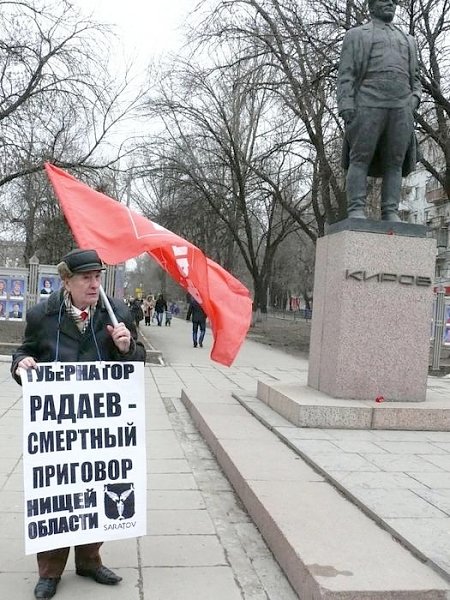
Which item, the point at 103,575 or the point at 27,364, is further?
the point at 103,575

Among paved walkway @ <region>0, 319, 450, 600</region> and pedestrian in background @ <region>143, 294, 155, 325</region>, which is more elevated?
pedestrian in background @ <region>143, 294, 155, 325</region>

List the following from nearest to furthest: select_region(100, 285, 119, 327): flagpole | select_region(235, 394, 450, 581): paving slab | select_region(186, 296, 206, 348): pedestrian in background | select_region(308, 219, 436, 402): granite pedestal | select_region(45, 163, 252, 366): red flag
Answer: select_region(100, 285, 119, 327): flagpole → select_region(235, 394, 450, 581): paving slab → select_region(45, 163, 252, 366): red flag → select_region(308, 219, 436, 402): granite pedestal → select_region(186, 296, 206, 348): pedestrian in background

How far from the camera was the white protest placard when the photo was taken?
3113 millimetres

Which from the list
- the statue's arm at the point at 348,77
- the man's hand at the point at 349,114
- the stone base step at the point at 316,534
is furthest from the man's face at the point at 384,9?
the stone base step at the point at 316,534

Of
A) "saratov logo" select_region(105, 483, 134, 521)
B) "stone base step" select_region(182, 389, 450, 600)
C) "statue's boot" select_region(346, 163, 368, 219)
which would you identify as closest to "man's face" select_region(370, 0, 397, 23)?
"statue's boot" select_region(346, 163, 368, 219)

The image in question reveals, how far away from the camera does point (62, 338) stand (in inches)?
130

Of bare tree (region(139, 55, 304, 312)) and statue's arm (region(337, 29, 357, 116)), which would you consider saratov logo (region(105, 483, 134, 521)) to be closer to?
statue's arm (region(337, 29, 357, 116))

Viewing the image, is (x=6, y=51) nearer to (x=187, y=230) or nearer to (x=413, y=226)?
(x=413, y=226)

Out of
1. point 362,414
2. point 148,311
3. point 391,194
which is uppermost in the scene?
point 391,194

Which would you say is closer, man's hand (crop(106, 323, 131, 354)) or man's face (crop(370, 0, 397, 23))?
man's hand (crop(106, 323, 131, 354))

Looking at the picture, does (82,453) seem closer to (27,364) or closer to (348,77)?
(27,364)

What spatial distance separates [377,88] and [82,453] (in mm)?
5890

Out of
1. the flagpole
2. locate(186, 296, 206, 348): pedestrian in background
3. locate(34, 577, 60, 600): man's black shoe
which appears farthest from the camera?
locate(186, 296, 206, 348): pedestrian in background

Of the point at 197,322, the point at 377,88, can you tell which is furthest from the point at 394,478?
the point at 197,322
